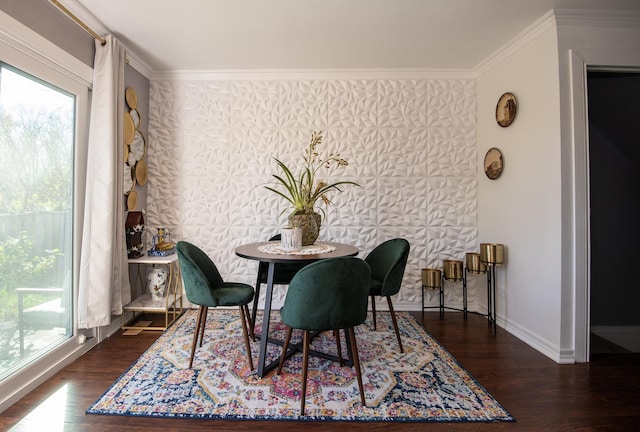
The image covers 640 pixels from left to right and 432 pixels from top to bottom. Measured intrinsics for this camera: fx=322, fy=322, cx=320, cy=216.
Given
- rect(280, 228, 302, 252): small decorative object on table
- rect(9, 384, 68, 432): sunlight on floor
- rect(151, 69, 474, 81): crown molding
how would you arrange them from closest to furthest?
1. rect(9, 384, 68, 432): sunlight on floor
2. rect(280, 228, 302, 252): small decorative object on table
3. rect(151, 69, 474, 81): crown molding

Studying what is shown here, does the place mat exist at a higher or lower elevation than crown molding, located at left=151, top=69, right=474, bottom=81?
lower

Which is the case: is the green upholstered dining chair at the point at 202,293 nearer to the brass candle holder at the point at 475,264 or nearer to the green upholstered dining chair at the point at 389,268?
the green upholstered dining chair at the point at 389,268

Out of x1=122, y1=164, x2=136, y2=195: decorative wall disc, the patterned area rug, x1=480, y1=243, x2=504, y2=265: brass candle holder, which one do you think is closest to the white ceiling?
x1=122, y1=164, x2=136, y2=195: decorative wall disc

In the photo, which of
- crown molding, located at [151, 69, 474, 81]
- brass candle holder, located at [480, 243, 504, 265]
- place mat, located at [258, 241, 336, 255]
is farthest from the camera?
crown molding, located at [151, 69, 474, 81]

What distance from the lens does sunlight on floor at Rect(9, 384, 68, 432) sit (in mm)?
1714

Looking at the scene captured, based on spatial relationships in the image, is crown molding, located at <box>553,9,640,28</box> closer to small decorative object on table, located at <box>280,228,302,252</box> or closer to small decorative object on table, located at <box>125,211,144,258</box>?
small decorative object on table, located at <box>280,228,302,252</box>

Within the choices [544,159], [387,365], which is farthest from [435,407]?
[544,159]

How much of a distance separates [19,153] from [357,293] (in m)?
2.36

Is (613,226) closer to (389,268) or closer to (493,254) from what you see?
(493,254)

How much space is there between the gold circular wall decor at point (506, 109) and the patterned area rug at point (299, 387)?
2189mm

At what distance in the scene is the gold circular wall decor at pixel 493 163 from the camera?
10.6 ft

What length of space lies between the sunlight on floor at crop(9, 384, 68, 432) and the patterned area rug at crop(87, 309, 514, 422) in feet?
0.50

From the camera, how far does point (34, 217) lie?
2.23m

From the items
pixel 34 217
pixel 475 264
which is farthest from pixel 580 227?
pixel 34 217
